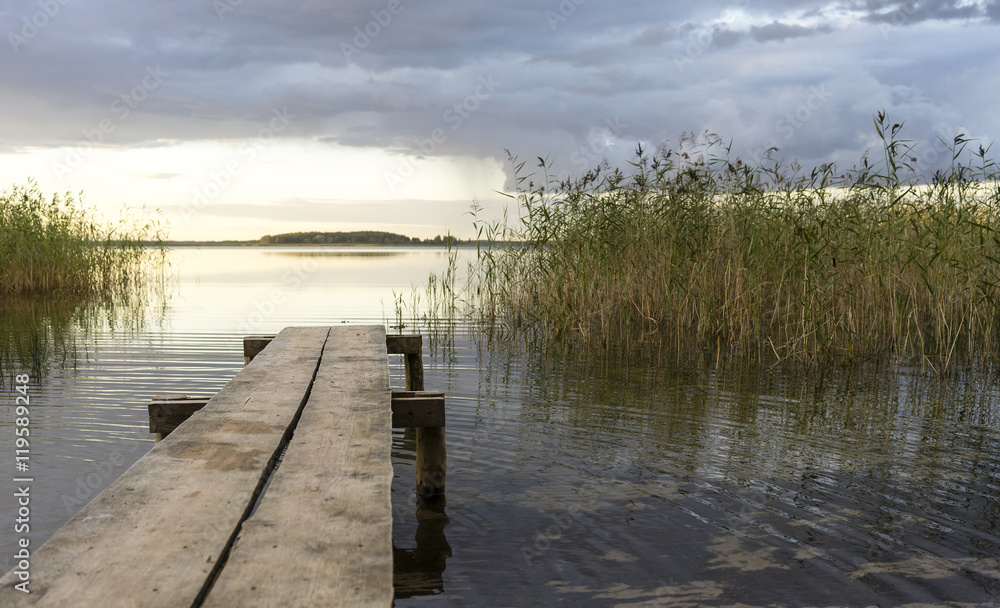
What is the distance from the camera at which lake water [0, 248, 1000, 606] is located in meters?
2.71

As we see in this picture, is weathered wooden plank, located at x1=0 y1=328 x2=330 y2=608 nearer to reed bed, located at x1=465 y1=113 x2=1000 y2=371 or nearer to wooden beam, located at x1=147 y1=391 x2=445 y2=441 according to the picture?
wooden beam, located at x1=147 y1=391 x2=445 y2=441

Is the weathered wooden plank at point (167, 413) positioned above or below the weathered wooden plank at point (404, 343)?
below

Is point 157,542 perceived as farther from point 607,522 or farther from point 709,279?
point 709,279

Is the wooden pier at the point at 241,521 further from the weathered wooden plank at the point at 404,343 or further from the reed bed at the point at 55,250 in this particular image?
the reed bed at the point at 55,250

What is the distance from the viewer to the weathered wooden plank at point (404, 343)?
19.0ft

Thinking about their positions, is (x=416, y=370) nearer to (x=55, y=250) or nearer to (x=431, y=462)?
(x=431, y=462)

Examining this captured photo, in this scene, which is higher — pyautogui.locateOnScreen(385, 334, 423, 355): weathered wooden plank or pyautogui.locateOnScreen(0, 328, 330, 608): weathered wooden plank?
pyautogui.locateOnScreen(385, 334, 423, 355): weathered wooden plank

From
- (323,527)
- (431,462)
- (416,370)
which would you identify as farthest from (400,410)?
(416,370)

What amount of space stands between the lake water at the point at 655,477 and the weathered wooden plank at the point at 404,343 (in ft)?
1.82

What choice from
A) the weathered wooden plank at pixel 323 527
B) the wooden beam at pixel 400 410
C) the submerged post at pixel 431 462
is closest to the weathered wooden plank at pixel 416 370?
the submerged post at pixel 431 462

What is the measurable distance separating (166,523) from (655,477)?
2.73 m

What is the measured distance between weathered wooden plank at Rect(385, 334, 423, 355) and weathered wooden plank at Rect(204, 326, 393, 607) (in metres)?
2.80

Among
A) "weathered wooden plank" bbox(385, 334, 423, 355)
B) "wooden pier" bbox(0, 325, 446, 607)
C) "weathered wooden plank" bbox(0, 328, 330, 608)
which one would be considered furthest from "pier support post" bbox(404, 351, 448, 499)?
"weathered wooden plank" bbox(385, 334, 423, 355)

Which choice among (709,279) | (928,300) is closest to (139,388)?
(709,279)
